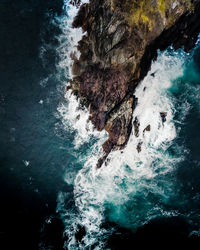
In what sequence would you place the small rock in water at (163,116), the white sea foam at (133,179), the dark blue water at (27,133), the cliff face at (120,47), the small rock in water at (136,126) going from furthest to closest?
the small rock in water at (136,126) < the small rock in water at (163,116) < the white sea foam at (133,179) < the dark blue water at (27,133) < the cliff face at (120,47)

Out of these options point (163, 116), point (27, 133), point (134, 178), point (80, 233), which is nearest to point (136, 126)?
point (163, 116)

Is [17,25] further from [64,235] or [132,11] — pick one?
[64,235]

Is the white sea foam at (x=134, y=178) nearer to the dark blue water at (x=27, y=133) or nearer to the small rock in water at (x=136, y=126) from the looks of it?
the small rock in water at (x=136, y=126)

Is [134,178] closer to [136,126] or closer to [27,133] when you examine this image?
[136,126]

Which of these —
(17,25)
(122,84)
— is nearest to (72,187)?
(122,84)

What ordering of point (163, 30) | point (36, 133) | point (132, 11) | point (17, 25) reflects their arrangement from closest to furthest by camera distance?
point (132, 11) → point (163, 30) → point (36, 133) → point (17, 25)

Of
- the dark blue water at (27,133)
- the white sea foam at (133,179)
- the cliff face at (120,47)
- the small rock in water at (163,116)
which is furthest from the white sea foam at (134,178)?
the dark blue water at (27,133)

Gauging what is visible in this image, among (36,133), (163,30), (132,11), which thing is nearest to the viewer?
(132,11)
